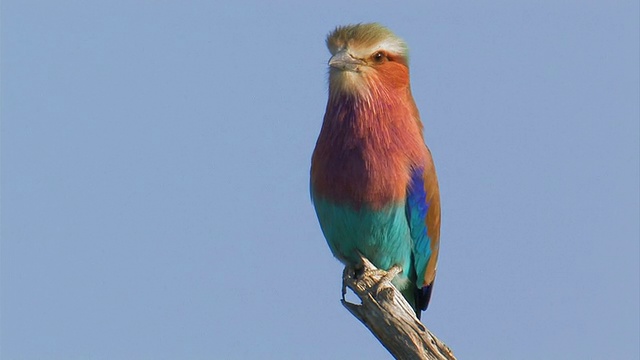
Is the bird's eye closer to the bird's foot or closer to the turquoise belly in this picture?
the turquoise belly

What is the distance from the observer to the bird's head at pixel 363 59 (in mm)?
6660

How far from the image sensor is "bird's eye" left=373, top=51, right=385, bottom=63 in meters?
6.74

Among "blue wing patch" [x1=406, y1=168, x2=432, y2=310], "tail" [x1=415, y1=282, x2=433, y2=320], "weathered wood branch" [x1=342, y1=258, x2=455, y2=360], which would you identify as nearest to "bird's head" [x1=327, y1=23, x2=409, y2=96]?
"blue wing patch" [x1=406, y1=168, x2=432, y2=310]

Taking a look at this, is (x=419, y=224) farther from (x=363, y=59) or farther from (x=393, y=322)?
(x=393, y=322)

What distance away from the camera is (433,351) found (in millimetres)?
5688

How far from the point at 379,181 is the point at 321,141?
49 centimetres

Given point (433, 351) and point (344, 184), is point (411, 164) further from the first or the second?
point (433, 351)

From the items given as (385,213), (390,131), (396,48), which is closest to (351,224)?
(385,213)

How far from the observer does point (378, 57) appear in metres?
6.76

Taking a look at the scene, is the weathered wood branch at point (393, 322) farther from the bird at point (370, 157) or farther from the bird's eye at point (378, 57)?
the bird's eye at point (378, 57)

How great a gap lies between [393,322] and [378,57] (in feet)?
5.91

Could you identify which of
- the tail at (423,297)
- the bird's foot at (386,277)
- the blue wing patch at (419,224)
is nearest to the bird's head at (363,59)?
the blue wing patch at (419,224)

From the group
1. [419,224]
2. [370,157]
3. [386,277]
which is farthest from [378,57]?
[386,277]

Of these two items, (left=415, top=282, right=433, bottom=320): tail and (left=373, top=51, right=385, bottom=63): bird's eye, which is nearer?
(left=373, top=51, right=385, bottom=63): bird's eye
